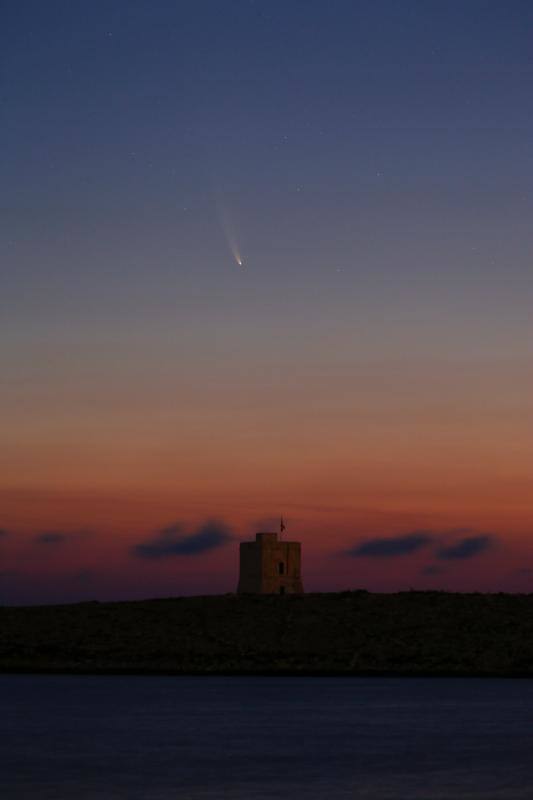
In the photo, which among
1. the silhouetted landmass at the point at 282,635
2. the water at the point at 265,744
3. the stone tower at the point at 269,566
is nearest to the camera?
the water at the point at 265,744

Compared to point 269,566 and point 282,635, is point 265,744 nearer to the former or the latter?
point 282,635

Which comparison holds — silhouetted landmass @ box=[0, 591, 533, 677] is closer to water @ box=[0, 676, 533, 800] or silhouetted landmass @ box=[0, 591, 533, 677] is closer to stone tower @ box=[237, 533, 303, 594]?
stone tower @ box=[237, 533, 303, 594]

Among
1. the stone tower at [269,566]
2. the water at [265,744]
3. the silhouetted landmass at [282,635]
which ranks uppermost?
the stone tower at [269,566]

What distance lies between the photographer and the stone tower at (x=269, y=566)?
3440 inches

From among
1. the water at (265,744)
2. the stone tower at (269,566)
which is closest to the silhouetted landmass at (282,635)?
the stone tower at (269,566)

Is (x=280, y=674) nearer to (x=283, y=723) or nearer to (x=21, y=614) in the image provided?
(x=21, y=614)

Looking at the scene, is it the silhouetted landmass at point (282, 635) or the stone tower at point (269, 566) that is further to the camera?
the stone tower at point (269, 566)

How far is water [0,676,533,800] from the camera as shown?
20.6m

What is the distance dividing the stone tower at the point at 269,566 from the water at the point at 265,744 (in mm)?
39576

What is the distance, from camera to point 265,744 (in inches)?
1087

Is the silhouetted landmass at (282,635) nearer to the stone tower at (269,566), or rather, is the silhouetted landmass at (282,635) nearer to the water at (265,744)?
the stone tower at (269,566)

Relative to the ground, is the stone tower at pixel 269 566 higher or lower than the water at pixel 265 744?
higher

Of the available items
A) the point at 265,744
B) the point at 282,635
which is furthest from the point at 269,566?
the point at 265,744

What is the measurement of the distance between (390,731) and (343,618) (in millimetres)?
46467
